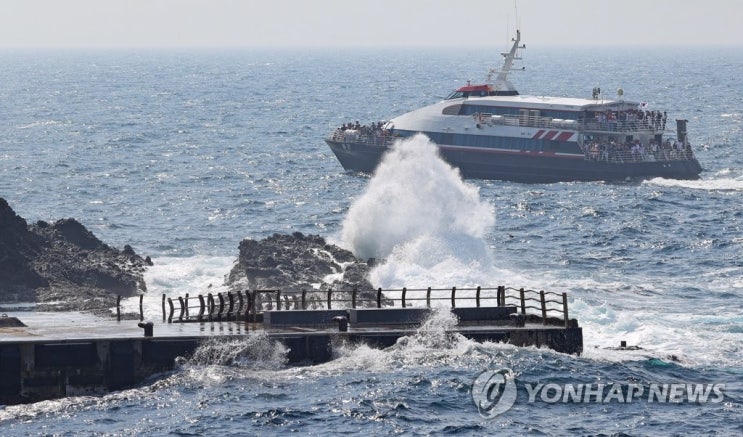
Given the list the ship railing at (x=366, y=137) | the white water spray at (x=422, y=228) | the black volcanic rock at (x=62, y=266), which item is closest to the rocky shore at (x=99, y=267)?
the black volcanic rock at (x=62, y=266)

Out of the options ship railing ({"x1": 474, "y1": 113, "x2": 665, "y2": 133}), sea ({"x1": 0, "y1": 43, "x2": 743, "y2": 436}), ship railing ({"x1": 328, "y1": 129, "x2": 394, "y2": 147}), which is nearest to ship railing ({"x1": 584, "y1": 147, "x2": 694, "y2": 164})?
ship railing ({"x1": 474, "y1": 113, "x2": 665, "y2": 133})

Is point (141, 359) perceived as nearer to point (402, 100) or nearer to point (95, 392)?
point (95, 392)

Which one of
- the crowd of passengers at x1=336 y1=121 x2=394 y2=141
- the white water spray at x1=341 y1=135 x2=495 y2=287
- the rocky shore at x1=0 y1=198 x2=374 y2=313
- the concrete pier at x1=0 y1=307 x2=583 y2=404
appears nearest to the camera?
the concrete pier at x1=0 y1=307 x2=583 y2=404

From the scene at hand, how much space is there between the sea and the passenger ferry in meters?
1.21

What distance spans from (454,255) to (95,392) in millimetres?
26448

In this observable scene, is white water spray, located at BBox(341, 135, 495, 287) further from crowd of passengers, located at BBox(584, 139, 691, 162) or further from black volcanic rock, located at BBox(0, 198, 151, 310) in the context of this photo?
crowd of passengers, located at BBox(584, 139, 691, 162)

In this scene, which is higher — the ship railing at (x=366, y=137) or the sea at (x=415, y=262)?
the ship railing at (x=366, y=137)

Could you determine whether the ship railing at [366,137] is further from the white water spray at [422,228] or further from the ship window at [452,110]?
the white water spray at [422,228]

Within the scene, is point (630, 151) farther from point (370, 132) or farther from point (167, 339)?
point (167, 339)

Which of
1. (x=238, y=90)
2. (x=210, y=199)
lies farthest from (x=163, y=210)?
(x=238, y=90)

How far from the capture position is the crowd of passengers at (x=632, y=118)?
280 feet

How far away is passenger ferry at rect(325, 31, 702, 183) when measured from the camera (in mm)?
85250

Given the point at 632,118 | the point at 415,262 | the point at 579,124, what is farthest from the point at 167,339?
the point at 632,118

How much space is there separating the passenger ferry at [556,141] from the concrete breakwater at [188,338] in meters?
42.2
